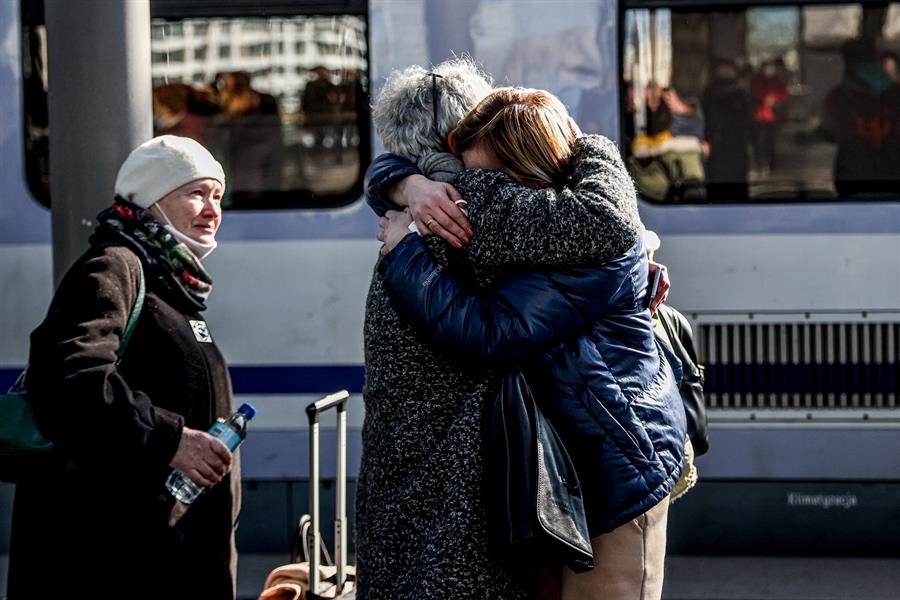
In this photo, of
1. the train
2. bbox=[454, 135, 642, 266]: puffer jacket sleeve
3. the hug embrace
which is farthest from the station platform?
bbox=[454, 135, 642, 266]: puffer jacket sleeve

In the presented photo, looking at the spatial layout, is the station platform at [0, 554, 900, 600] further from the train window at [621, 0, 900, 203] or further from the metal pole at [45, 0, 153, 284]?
the metal pole at [45, 0, 153, 284]

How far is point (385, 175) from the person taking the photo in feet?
7.73

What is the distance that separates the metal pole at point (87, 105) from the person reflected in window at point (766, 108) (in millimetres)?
2454

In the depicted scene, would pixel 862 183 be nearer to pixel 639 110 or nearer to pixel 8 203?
pixel 639 110

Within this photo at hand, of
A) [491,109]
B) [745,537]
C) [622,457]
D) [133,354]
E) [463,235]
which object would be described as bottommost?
[745,537]

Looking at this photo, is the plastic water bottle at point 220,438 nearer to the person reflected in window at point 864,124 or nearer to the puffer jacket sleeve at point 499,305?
the puffer jacket sleeve at point 499,305

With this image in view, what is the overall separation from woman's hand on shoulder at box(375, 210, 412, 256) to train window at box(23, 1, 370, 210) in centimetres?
254

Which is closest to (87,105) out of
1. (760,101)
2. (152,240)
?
(152,240)

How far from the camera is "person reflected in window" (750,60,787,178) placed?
15.6ft

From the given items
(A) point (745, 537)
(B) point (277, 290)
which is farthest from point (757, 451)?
(B) point (277, 290)

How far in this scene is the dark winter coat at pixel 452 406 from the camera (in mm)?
2168

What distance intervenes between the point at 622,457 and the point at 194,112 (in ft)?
10.4

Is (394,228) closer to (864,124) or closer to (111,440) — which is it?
(111,440)

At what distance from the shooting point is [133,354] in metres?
2.59
